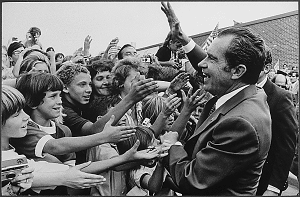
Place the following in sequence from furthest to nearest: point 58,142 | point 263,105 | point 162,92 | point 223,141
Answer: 1. point 162,92
2. point 58,142
3. point 263,105
4. point 223,141

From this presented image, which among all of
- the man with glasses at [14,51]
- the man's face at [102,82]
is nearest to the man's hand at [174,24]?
the man's face at [102,82]

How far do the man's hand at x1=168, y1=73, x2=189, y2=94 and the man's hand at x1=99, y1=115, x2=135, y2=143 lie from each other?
52cm

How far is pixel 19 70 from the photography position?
2795mm

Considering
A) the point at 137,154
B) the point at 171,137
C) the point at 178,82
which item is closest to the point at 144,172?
the point at 137,154

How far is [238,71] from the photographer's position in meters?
2.28

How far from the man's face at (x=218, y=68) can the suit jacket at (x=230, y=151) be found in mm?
148

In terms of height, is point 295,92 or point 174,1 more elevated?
point 174,1

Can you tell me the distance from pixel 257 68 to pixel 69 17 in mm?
1605

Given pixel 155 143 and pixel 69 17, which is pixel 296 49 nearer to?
pixel 155 143

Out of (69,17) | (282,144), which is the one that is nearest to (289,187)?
(282,144)

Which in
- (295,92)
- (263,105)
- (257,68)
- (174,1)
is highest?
(174,1)

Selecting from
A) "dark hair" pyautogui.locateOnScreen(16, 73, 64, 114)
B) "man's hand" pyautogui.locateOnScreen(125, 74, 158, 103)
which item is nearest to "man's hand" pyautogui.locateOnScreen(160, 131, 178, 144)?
"man's hand" pyautogui.locateOnScreen(125, 74, 158, 103)

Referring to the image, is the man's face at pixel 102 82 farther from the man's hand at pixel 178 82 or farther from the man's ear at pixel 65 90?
the man's hand at pixel 178 82

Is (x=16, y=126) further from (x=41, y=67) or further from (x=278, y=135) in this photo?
(x=278, y=135)
